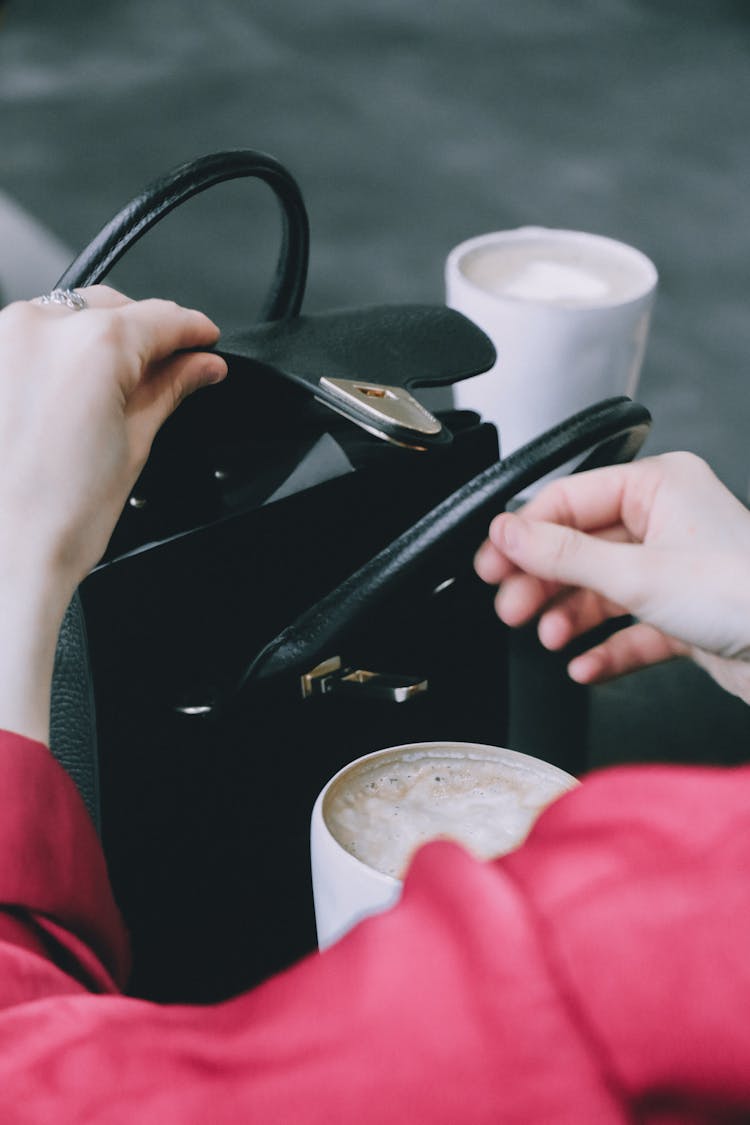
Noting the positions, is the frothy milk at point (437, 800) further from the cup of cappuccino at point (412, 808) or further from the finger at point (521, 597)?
the finger at point (521, 597)

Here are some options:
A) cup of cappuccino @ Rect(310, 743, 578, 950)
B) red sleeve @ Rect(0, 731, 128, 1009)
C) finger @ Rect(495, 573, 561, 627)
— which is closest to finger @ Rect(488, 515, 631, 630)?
finger @ Rect(495, 573, 561, 627)

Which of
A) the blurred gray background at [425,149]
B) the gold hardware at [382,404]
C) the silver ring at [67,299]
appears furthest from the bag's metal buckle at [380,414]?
the blurred gray background at [425,149]

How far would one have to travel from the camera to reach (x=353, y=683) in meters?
0.52

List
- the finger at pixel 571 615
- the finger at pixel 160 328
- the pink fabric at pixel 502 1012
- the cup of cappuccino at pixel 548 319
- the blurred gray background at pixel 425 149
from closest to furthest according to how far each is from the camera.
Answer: the pink fabric at pixel 502 1012, the finger at pixel 160 328, the finger at pixel 571 615, the cup of cappuccino at pixel 548 319, the blurred gray background at pixel 425 149

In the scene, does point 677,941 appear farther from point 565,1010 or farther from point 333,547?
point 333,547

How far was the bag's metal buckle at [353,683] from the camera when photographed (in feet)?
1.69

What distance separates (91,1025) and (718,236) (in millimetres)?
1213

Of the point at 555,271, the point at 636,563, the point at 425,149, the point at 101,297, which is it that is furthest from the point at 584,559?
the point at 425,149

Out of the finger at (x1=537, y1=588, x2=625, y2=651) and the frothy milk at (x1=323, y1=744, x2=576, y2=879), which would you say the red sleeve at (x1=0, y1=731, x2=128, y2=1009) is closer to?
the frothy milk at (x1=323, y1=744, x2=576, y2=879)

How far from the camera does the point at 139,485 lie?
494 millimetres

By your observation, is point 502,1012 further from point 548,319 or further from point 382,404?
point 548,319

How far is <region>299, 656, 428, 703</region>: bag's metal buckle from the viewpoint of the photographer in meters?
0.52

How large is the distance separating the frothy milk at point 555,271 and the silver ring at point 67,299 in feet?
1.12

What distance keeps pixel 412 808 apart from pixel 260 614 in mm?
117
